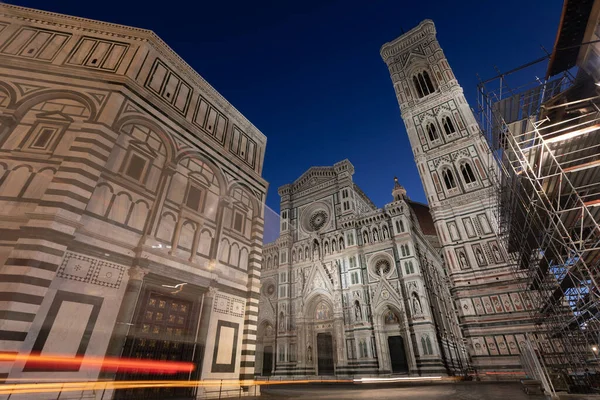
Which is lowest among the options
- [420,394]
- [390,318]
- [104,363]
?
[420,394]

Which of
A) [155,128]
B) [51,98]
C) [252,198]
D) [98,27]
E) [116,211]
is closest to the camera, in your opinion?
[116,211]

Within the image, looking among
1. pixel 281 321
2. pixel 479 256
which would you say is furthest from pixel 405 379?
pixel 281 321

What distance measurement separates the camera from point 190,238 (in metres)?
9.20

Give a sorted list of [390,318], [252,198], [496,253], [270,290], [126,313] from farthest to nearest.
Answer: [270,290] → [390,318] → [496,253] → [252,198] → [126,313]

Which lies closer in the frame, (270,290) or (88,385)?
(88,385)

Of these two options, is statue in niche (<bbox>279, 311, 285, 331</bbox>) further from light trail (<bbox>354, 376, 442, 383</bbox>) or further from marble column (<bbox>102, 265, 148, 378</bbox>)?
marble column (<bbox>102, 265, 148, 378</bbox>)

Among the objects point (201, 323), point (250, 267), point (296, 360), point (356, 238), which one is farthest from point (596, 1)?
point (296, 360)

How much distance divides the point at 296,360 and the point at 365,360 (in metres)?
6.39

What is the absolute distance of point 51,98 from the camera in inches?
323

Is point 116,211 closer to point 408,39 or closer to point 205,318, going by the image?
point 205,318

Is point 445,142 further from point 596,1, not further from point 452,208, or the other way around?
point 596,1

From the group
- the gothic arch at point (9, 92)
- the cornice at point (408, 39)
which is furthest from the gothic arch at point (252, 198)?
the cornice at point (408, 39)

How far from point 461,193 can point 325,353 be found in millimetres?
17802

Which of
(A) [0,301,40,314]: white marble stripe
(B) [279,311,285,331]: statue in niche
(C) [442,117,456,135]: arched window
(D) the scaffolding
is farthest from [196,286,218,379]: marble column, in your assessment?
(C) [442,117,456,135]: arched window
